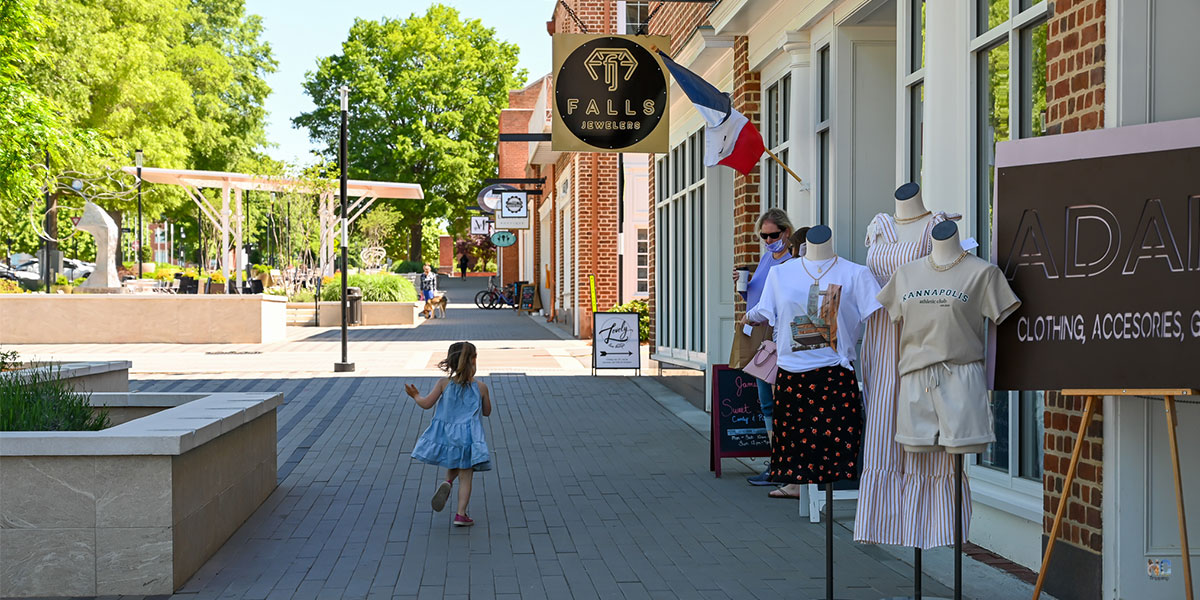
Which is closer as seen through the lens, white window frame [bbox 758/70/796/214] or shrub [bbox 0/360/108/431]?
shrub [bbox 0/360/108/431]

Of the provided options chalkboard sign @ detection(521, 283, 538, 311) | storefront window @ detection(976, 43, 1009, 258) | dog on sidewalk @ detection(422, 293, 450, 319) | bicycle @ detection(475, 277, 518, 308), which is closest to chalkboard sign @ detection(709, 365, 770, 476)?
storefront window @ detection(976, 43, 1009, 258)

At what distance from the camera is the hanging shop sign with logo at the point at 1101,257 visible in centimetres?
443

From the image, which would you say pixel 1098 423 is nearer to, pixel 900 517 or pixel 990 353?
pixel 990 353

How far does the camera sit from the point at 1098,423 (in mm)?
5094

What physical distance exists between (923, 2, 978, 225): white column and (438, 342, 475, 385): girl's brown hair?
2863 mm

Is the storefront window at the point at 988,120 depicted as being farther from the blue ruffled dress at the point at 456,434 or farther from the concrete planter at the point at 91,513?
the concrete planter at the point at 91,513

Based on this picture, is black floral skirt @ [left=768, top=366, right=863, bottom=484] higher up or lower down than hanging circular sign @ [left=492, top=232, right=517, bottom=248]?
lower down

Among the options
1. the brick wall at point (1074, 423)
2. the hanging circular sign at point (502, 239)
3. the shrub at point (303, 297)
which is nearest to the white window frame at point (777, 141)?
the brick wall at point (1074, 423)

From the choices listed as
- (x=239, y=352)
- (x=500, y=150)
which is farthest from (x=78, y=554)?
(x=500, y=150)

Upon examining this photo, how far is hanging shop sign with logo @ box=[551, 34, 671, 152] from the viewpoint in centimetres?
1327

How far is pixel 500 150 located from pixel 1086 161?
171 feet

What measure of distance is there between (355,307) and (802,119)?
71.9ft

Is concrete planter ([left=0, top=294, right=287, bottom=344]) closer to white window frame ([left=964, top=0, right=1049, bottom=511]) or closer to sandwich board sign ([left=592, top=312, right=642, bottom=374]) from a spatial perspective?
sandwich board sign ([left=592, top=312, right=642, bottom=374])

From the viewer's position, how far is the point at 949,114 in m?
6.80
